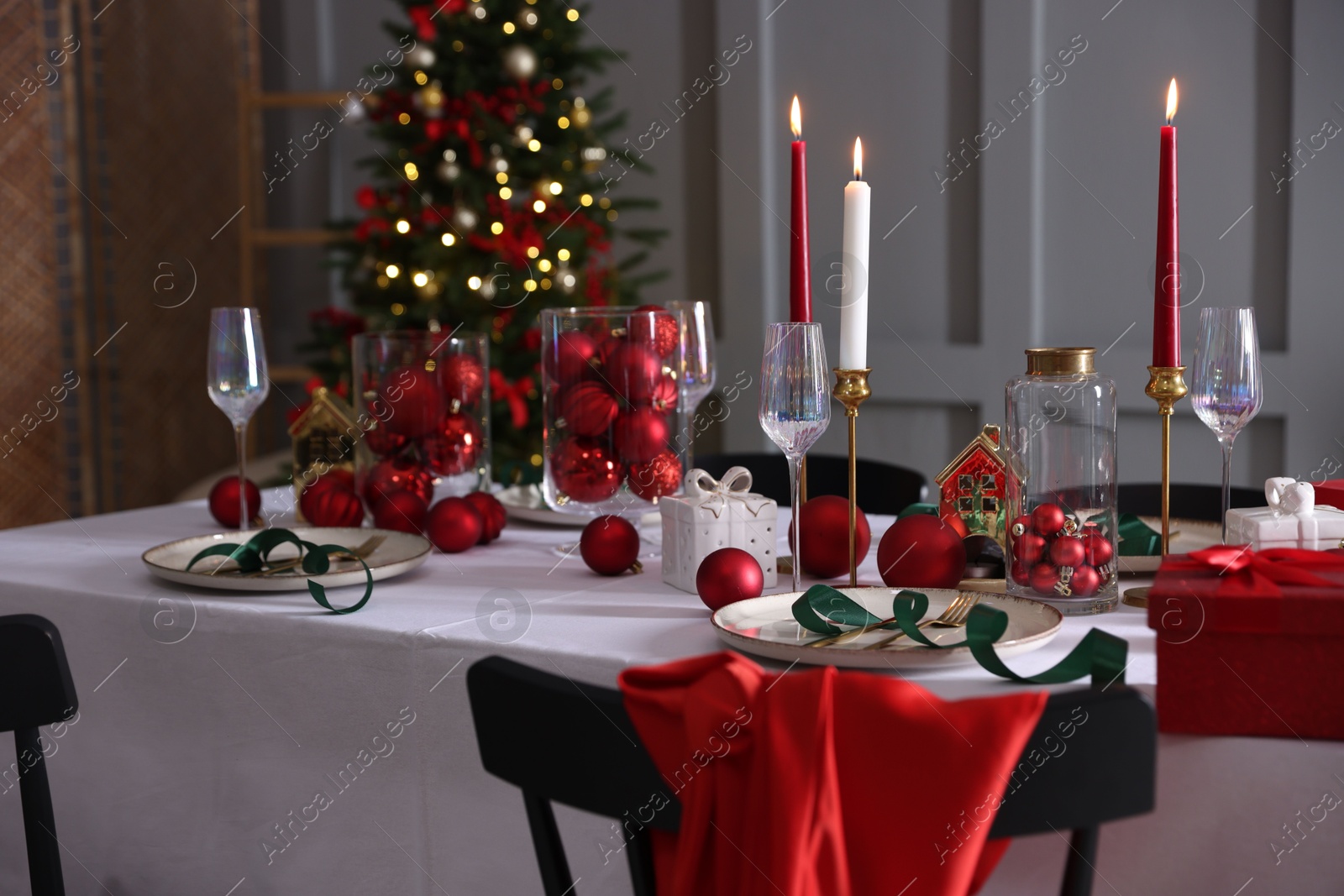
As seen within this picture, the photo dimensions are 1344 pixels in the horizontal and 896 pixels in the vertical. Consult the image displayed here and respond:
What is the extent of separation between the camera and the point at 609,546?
1200 millimetres

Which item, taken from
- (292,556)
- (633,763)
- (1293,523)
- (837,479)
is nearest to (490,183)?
(837,479)

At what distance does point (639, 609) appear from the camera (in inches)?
42.0

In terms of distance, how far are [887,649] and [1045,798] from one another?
0.21 metres

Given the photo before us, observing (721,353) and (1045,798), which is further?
(721,353)

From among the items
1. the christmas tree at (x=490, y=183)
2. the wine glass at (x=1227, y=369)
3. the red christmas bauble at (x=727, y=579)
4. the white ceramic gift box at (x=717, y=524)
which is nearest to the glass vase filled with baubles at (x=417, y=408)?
the white ceramic gift box at (x=717, y=524)

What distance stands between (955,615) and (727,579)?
0.63ft

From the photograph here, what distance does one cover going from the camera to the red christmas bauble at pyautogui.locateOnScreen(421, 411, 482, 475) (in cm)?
145

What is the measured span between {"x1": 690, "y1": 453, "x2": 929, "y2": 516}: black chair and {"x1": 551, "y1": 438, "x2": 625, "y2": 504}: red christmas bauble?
53 centimetres

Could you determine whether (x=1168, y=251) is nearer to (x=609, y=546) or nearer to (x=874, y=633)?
(x=874, y=633)

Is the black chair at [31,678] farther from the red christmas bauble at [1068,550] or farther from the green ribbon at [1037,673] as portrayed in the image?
the red christmas bauble at [1068,550]

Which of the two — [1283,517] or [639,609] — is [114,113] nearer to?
[639,609]

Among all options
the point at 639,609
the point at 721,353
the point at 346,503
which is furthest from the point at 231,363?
the point at 721,353

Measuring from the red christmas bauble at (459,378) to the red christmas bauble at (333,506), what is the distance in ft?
0.57

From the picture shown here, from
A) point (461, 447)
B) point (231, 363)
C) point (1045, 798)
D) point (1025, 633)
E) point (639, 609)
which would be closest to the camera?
point (1045, 798)
